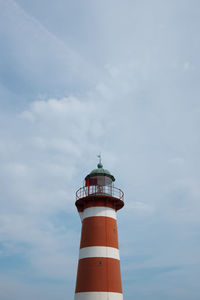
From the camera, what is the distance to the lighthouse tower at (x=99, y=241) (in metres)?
18.7

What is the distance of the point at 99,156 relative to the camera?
25016mm

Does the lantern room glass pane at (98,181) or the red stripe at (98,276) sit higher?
the lantern room glass pane at (98,181)

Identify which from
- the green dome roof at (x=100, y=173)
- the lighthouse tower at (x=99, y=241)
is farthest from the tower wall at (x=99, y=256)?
the green dome roof at (x=100, y=173)

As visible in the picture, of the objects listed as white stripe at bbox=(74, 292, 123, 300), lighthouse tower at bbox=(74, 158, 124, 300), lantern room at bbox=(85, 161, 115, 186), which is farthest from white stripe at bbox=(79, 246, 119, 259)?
lantern room at bbox=(85, 161, 115, 186)

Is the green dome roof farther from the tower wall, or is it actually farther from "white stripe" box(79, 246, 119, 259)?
"white stripe" box(79, 246, 119, 259)

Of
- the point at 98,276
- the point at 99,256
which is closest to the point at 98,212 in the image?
the point at 99,256

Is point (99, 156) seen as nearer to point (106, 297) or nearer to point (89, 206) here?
point (89, 206)

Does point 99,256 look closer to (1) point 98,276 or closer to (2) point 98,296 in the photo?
(1) point 98,276

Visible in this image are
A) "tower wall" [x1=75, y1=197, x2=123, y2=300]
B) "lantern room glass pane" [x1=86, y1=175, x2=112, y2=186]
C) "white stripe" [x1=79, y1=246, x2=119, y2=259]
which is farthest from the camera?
"lantern room glass pane" [x1=86, y1=175, x2=112, y2=186]

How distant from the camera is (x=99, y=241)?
65.3 feet

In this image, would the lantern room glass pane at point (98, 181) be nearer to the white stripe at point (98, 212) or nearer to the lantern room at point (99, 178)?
the lantern room at point (99, 178)

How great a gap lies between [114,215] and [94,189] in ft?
8.38

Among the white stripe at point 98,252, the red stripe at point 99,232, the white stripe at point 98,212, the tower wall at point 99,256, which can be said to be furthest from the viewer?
the white stripe at point 98,212

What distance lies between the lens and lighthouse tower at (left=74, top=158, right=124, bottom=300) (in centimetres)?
1872
